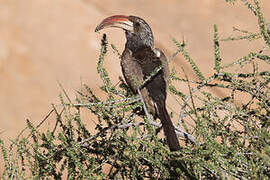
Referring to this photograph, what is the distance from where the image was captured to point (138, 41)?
2.50 metres

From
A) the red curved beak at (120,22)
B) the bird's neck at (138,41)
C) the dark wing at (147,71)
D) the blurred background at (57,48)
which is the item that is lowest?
the dark wing at (147,71)

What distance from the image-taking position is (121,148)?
54.7 inches

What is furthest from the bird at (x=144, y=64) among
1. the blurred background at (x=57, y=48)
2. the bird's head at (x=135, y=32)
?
the blurred background at (x=57, y=48)

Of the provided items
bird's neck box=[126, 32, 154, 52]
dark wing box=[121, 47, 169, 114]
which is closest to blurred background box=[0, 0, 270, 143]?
bird's neck box=[126, 32, 154, 52]

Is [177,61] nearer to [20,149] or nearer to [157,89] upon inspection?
[157,89]

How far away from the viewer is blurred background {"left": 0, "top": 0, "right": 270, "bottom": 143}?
340cm

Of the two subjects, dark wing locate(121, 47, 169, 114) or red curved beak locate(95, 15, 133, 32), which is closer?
dark wing locate(121, 47, 169, 114)

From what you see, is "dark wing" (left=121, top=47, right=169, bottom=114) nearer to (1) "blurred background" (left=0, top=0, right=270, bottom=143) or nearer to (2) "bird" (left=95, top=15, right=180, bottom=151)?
(2) "bird" (left=95, top=15, right=180, bottom=151)

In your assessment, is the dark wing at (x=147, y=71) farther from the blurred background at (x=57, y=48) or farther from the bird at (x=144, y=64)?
the blurred background at (x=57, y=48)

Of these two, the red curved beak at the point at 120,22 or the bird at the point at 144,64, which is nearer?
the bird at the point at 144,64

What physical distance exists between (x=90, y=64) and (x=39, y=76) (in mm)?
419

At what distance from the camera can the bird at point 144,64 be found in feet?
6.57

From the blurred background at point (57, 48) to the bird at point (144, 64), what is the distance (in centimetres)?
89

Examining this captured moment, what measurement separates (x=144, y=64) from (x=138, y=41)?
0.35m
